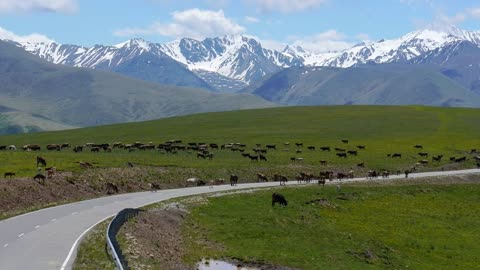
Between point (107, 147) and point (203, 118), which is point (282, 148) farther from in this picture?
point (203, 118)

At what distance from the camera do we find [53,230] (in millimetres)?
40062

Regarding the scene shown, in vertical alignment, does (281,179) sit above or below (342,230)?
above

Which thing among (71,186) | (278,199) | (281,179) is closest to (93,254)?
(71,186)

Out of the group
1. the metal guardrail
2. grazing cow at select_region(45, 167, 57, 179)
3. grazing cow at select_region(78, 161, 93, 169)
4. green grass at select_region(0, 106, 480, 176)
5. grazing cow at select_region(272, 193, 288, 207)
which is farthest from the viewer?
green grass at select_region(0, 106, 480, 176)

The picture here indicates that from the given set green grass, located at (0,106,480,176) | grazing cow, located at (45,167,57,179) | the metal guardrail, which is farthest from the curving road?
green grass, located at (0,106,480,176)

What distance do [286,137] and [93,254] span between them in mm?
105393

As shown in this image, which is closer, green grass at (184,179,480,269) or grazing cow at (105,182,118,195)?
green grass at (184,179,480,269)

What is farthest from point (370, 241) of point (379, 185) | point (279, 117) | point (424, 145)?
point (279, 117)

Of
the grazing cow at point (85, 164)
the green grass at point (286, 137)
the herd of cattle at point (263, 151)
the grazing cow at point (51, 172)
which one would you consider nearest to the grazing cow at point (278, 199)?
the herd of cattle at point (263, 151)

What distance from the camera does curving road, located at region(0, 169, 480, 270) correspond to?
31094 mm

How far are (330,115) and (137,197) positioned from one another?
136113mm

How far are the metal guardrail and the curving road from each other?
1.99 metres

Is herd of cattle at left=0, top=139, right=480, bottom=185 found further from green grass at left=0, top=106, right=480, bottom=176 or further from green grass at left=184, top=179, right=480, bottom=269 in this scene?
green grass at left=184, top=179, right=480, bottom=269

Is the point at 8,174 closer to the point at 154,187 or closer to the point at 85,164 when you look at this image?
the point at 85,164
